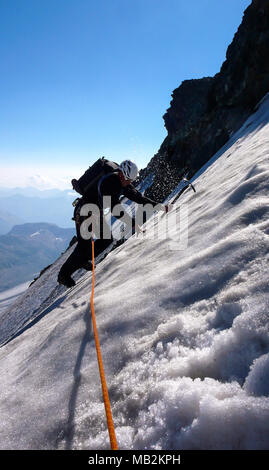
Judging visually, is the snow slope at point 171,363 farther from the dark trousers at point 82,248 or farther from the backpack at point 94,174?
A: the backpack at point 94,174

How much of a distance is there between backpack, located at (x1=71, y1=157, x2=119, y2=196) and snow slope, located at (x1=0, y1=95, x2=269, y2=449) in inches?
156

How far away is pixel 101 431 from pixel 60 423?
0.45 metres

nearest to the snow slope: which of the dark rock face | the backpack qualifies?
the backpack

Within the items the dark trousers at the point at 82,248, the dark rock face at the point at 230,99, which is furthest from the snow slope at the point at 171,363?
the dark rock face at the point at 230,99

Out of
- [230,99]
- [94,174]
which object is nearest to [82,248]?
[94,174]

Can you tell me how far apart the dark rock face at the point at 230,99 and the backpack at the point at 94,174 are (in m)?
11.7

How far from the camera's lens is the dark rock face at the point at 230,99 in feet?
53.1

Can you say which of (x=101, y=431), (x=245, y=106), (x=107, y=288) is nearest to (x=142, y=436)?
(x=101, y=431)

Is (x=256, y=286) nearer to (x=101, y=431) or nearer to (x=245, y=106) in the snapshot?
(x=101, y=431)

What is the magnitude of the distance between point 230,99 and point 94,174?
16.0 meters

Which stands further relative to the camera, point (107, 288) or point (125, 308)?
point (107, 288)

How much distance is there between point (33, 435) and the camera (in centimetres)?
222

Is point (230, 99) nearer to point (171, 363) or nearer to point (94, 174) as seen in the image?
point (94, 174)

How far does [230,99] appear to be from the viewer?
18.4 m
